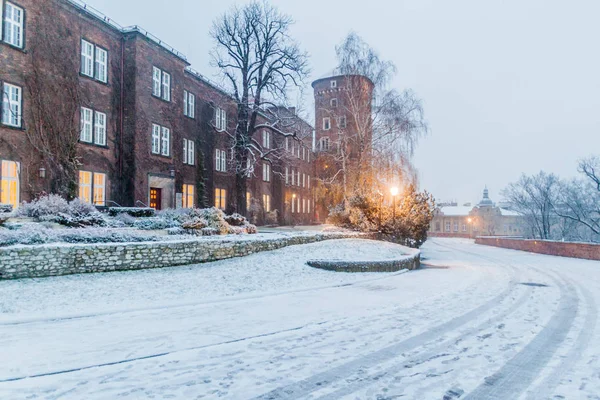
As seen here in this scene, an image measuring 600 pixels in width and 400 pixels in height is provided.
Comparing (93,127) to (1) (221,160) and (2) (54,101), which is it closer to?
(2) (54,101)

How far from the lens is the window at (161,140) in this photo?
23.8 metres

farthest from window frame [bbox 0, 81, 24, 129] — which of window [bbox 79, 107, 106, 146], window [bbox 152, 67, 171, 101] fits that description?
window [bbox 152, 67, 171, 101]

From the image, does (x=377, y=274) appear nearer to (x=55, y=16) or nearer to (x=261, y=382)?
(x=261, y=382)

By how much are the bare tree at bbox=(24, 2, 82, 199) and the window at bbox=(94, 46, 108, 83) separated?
Answer: 1715mm

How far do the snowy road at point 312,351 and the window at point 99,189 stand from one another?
13197 millimetres

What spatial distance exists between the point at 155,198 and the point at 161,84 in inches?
282

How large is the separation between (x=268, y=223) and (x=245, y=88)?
14.8 meters

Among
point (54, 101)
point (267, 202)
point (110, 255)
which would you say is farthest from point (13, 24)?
point (267, 202)

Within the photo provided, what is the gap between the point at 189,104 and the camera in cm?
2834

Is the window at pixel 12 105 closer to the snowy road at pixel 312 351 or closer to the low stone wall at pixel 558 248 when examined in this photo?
the snowy road at pixel 312 351

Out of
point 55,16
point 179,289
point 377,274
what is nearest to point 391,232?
point 377,274

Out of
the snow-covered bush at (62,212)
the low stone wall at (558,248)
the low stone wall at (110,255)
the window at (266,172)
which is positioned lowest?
the low stone wall at (558,248)

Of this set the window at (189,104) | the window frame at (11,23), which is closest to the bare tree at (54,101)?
the window frame at (11,23)

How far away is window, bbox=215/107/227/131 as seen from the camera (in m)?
31.8
